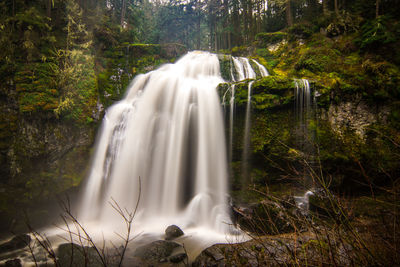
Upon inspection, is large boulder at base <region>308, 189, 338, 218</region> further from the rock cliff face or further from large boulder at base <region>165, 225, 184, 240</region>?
large boulder at base <region>165, 225, 184, 240</region>

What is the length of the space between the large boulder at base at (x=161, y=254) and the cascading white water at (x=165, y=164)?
143 centimetres

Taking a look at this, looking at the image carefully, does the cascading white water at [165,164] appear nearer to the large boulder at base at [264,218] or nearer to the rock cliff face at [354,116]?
the large boulder at base at [264,218]

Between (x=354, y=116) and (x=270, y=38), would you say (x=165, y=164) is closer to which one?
(x=354, y=116)

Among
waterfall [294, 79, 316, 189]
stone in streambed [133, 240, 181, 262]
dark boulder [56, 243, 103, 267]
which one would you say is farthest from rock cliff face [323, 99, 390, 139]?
dark boulder [56, 243, 103, 267]

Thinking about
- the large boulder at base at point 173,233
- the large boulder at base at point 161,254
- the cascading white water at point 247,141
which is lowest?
the large boulder at base at point 173,233

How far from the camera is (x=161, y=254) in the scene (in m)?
4.46

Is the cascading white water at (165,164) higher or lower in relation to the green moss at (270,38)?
lower

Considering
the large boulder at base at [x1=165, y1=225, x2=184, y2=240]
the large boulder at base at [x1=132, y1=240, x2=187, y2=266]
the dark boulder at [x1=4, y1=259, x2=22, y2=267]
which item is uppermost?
the dark boulder at [x1=4, y1=259, x2=22, y2=267]

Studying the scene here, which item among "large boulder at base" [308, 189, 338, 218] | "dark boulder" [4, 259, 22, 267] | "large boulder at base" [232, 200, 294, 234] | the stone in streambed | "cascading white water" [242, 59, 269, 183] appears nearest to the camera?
"large boulder at base" [308, 189, 338, 218]

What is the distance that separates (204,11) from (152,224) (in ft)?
94.9

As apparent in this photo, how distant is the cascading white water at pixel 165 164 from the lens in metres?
6.78

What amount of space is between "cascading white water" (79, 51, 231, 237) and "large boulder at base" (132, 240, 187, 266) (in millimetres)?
1425

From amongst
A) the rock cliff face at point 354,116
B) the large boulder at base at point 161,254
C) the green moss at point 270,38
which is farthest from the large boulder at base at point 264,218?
the green moss at point 270,38

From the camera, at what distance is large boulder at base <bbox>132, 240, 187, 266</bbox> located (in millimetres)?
4250
